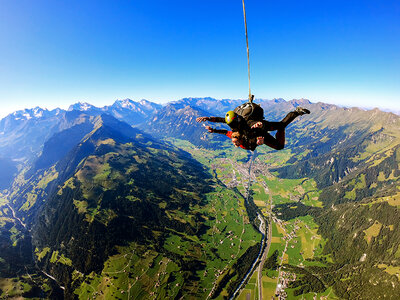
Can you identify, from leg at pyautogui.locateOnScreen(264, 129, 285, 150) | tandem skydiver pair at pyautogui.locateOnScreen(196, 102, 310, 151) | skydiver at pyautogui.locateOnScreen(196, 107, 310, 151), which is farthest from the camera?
leg at pyautogui.locateOnScreen(264, 129, 285, 150)

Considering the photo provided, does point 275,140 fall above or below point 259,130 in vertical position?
below

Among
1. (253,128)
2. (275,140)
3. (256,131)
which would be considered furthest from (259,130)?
(275,140)

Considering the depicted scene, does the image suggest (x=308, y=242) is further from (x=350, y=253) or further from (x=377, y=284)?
(x=377, y=284)

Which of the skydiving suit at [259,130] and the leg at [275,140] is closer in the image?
the skydiving suit at [259,130]

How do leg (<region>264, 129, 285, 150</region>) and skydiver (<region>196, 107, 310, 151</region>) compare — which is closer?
skydiver (<region>196, 107, 310, 151</region>)

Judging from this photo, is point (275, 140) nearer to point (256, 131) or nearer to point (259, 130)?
point (259, 130)

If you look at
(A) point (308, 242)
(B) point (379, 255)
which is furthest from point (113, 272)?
(B) point (379, 255)

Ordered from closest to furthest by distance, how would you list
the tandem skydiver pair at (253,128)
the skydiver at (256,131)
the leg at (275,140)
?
the skydiver at (256,131) → the tandem skydiver pair at (253,128) → the leg at (275,140)

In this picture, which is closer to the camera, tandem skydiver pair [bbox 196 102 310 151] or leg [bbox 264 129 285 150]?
tandem skydiver pair [bbox 196 102 310 151]

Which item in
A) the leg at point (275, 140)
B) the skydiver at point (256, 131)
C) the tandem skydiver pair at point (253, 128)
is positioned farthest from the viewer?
the leg at point (275, 140)

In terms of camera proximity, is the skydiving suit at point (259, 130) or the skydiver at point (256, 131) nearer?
the skydiver at point (256, 131)

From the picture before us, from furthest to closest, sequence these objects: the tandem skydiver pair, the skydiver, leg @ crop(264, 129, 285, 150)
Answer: leg @ crop(264, 129, 285, 150) < the tandem skydiver pair < the skydiver
